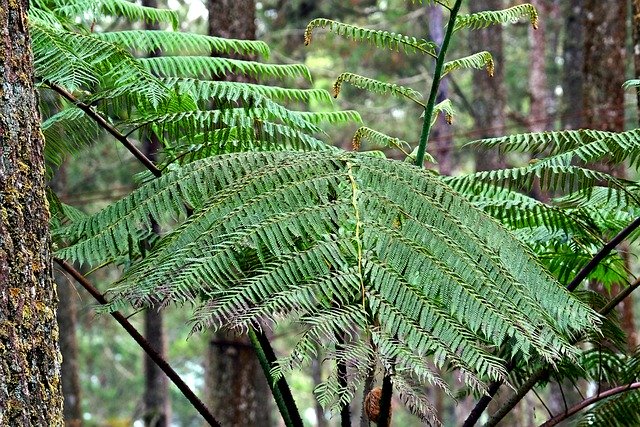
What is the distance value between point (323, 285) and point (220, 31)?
4275 mm

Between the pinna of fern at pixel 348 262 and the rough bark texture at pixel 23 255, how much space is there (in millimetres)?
186

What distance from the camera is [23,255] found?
1.50 m

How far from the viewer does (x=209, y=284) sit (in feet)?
5.65

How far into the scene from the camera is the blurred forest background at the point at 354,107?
6355 millimetres

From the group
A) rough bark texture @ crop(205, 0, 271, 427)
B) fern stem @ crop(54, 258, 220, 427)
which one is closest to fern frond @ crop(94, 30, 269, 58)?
fern stem @ crop(54, 258, 220, 427)

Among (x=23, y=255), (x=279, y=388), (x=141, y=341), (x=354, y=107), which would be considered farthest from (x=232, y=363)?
(x=354, y=107)

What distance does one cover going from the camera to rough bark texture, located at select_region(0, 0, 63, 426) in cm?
145

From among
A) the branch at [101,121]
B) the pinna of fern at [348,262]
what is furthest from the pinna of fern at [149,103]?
the pinna of fern at [348,262]

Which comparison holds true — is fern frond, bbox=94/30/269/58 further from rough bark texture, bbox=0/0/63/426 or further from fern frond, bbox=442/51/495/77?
rough bark texture, bbox=0/0/63/426

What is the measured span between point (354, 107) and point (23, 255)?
15.0 metres

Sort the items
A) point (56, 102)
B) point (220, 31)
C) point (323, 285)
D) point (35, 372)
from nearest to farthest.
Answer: point (35, 372) → point (323, 285) → point (56, 102) → point (220, 31)

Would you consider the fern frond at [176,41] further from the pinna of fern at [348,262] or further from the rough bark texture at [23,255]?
the rough bark texture at [23,255]

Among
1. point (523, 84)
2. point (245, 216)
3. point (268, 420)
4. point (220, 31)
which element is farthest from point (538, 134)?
point (523, 84)

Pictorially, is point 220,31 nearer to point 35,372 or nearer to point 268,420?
point 35,372
